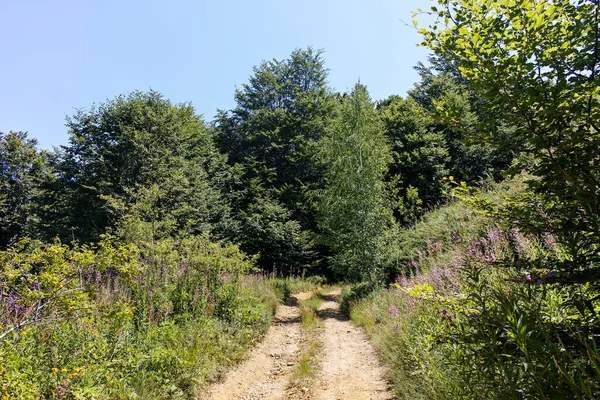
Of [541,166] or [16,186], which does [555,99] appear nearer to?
[541,166]

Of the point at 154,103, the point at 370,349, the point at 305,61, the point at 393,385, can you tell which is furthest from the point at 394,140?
the point at 393,385

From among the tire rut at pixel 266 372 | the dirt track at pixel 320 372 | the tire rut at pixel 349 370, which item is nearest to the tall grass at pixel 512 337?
the tire rut at pixel 349 370

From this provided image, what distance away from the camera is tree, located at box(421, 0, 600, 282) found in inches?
64.3

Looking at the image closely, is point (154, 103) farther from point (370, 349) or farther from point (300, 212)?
point (370, 349)

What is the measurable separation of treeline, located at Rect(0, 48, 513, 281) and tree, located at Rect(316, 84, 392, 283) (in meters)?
0.05

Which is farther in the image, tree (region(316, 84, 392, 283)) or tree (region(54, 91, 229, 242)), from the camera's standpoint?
tree (region(54, 91, 229, 242))

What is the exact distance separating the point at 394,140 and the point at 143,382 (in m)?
26.5

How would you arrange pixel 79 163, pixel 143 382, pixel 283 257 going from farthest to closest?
pixel 283 257, pixel 79 163, pixel 143 382

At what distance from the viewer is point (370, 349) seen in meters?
6.84

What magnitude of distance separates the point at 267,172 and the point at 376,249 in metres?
16.6

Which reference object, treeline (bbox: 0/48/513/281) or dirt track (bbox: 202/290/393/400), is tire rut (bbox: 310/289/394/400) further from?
treeline (bbox: 0/48/513/281)

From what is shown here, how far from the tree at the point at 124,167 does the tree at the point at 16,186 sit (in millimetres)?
12846

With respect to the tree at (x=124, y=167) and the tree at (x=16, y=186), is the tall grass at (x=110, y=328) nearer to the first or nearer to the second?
the tree at (x=124, y=167)

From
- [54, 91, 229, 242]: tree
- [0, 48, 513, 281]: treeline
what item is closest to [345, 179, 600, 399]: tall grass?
[0, 48, 513, 281]: treeline
